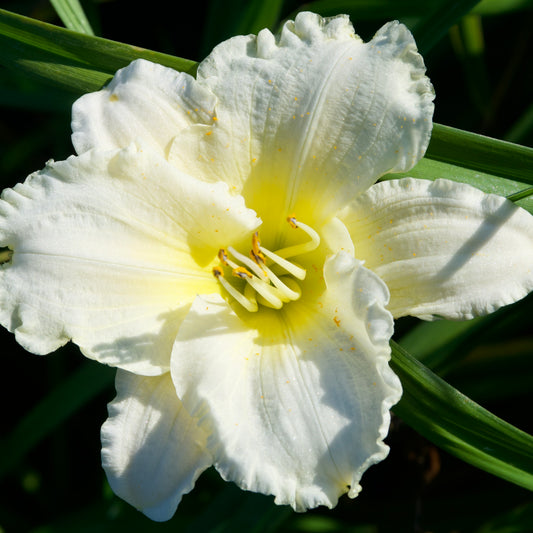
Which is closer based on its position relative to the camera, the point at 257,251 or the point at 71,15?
the point at 257,251

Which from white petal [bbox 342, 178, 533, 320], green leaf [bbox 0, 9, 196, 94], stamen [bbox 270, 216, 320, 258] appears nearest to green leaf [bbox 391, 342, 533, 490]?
white petal [bbox 342, 178, 533, 320]

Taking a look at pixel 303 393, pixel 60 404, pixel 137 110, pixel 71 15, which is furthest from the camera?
pixel 60 404

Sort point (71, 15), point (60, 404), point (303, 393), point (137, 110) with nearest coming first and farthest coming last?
1. point (303, 393)
2. point (137, 110)
3. point (71, 15)
4. point (60, 404)

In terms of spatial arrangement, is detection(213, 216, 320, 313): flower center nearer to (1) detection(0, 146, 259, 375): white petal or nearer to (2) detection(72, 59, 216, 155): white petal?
(1) detection(0, 146, 259, 375): white petal

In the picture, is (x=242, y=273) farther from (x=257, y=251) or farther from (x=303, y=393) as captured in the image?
(x=303, y=393)

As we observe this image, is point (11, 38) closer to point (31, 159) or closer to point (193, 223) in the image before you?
point (193, 223)

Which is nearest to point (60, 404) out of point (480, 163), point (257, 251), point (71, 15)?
point (257, 251)
